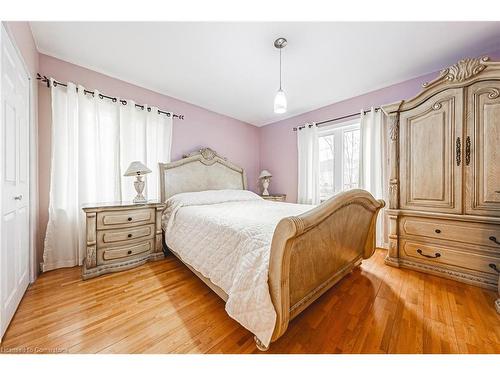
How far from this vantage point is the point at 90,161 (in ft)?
7.80

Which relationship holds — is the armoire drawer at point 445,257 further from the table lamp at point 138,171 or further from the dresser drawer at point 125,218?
the table lamp at point 138,171

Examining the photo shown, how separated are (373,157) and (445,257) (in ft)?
4.78

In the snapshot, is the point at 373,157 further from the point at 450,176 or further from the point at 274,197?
the point at 274,197

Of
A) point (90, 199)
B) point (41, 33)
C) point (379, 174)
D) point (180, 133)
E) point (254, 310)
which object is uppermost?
point (41, 33)

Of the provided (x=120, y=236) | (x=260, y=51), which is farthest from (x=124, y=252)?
(x=260, y=51)

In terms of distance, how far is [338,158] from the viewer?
3.38 m

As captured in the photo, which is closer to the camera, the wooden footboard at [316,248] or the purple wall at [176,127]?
the wooden footboard at [316,248]

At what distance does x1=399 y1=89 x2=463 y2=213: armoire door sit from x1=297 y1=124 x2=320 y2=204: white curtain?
4.48ft

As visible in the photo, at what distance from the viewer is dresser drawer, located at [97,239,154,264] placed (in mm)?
2080

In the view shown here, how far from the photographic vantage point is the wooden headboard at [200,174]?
295 cm

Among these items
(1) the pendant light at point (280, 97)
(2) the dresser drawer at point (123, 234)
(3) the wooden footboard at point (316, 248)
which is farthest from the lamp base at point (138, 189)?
(3) the wooden footboard at point (316, 248)

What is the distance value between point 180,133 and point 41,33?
1707mm
